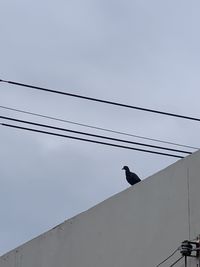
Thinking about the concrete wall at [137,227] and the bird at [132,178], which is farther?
the bird at [132,178]

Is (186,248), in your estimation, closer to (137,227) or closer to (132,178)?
(137,227)

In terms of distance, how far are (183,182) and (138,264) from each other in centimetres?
147

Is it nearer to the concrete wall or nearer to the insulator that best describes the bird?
the concrete wall

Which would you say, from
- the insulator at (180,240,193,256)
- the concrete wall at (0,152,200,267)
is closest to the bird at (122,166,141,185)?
the concrete wall at (0,152,200,267)

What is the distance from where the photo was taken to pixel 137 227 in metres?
13.1

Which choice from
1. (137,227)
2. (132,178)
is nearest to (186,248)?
(137,227)

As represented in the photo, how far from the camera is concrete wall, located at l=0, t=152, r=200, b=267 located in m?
12.2

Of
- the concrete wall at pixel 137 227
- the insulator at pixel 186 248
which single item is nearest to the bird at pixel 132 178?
the concrete wall at pixel 137 227

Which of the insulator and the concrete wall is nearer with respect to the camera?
the insulator

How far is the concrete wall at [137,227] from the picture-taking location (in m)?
12.2

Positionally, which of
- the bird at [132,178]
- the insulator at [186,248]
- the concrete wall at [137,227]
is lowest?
the insulator at [186,248]

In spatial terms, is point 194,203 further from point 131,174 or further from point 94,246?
point 131,174

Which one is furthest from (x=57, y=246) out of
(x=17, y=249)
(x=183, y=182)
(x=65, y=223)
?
(x=183, y=182)

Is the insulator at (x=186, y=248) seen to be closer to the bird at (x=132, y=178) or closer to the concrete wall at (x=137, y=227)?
the concrete wall at (x=137, y=227)
